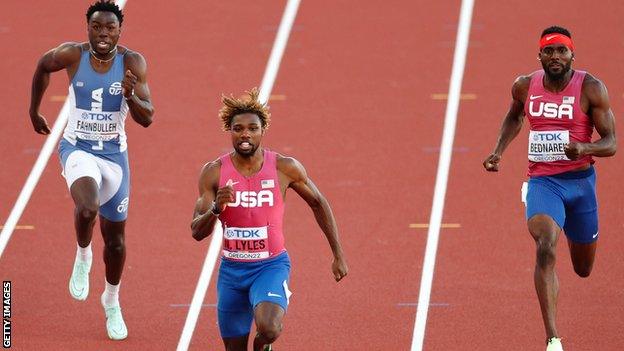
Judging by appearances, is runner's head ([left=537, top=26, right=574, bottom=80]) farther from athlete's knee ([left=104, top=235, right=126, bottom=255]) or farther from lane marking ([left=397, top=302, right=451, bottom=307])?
athlete's knee ([left=104, top=235, right=126, bottom=255])

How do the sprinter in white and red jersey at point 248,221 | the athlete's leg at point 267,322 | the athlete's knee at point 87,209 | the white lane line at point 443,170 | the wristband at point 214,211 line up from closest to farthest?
the wristband at point 214,211 → the athlete's leg at point 267,322 → the sprinter in white and red jersey at point 248,221 → the athlete's knee at point 87,209 → the white lane line at point 443,170

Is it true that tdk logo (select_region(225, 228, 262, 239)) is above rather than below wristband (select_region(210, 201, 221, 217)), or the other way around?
below

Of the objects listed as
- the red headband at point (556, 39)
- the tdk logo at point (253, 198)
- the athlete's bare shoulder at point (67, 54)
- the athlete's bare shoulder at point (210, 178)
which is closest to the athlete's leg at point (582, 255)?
the red headband at point (556, 39)

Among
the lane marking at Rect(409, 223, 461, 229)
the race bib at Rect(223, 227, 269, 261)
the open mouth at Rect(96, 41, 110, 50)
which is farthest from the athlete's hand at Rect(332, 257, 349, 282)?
the lane marking at Rect(409, 223, 461, 229)

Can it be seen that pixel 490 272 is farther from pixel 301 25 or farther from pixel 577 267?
pixel 301 25

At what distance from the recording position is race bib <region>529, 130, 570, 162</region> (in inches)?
392

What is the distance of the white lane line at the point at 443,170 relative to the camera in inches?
439

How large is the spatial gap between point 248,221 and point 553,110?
7.28 feet

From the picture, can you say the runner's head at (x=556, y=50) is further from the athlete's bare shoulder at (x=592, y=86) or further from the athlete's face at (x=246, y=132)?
the athlete's face at (x=246, y=132)

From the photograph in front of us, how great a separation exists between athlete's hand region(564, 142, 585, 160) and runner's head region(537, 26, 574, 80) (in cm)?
59

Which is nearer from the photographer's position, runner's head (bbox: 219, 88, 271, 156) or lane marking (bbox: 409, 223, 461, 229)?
runner's head (bbox: 219, 88, 271, 156)

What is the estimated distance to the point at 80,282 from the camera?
10.8 m

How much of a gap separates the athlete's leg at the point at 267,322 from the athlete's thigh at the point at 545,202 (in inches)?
74.6

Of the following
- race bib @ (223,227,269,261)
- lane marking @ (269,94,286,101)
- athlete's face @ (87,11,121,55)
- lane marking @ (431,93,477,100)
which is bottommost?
race bib @ (223,227,269,261)
